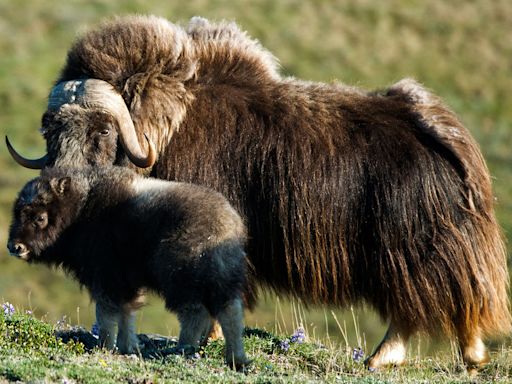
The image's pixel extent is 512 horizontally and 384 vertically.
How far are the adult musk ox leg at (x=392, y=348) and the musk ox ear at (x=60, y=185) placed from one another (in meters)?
1.80

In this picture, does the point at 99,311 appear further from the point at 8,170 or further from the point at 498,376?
the point at 8,170

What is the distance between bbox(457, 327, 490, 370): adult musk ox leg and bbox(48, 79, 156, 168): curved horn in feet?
6.21

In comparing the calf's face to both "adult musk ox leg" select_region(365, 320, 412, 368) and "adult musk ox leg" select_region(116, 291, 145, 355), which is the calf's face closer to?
"adult musk ox leg" select_region(116, 291, 145, 355)

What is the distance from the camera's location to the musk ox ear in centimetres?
488

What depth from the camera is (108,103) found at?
18.6ft

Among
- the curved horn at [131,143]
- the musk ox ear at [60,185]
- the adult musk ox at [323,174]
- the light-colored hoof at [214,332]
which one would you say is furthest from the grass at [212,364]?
the curved horn at [131,143]

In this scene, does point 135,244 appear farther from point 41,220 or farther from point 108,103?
point 108,103

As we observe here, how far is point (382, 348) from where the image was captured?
5.66 m

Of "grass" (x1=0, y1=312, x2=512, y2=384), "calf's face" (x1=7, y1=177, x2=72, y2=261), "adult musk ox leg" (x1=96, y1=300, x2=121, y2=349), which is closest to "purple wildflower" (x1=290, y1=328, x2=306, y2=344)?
"grass" (x1=0, y1=312, x2=512, y2=384)

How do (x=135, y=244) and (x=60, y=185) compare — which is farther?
(x=60, y=185)

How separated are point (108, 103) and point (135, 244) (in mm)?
1214

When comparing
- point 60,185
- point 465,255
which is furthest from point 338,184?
point 60,185

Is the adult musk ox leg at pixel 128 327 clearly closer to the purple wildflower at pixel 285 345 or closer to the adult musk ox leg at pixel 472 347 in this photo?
the purple wildflower at pixel 285 345

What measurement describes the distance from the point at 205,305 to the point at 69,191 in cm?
86
